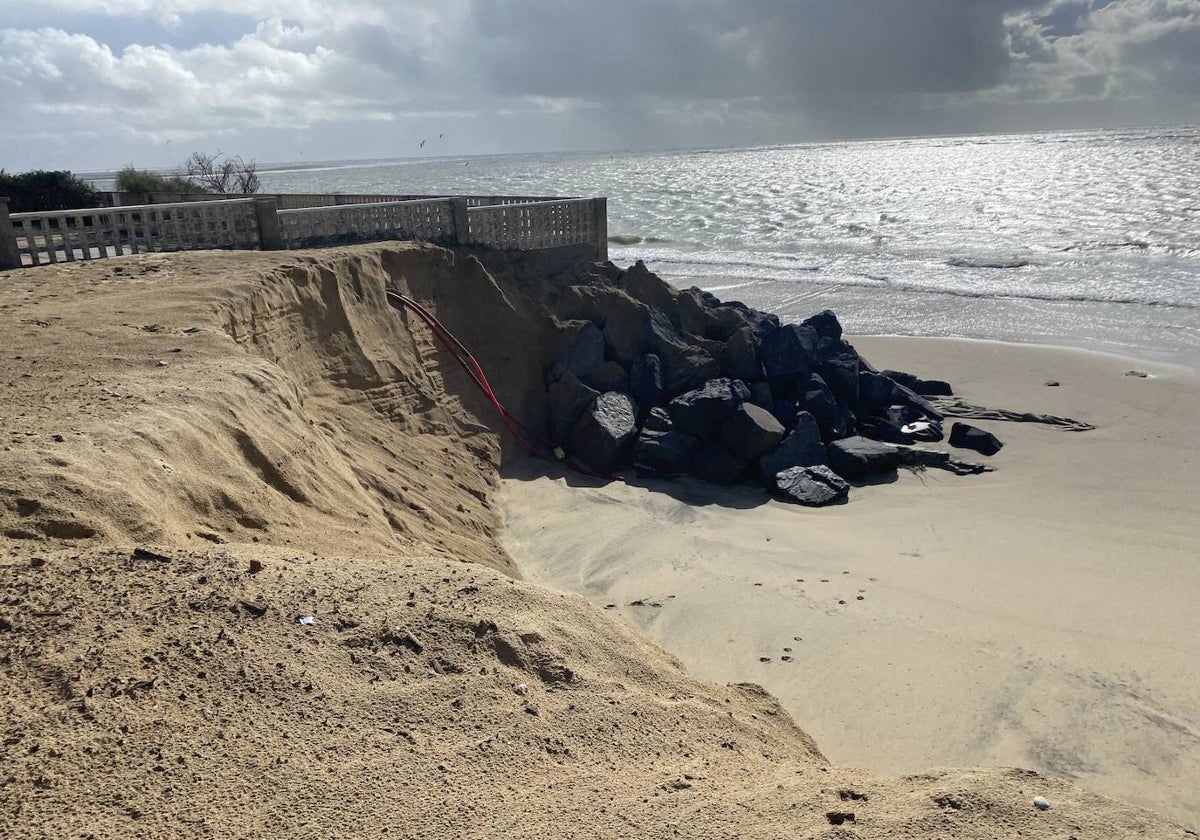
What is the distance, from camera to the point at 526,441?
1280 cm

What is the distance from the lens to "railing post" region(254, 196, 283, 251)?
12719mm

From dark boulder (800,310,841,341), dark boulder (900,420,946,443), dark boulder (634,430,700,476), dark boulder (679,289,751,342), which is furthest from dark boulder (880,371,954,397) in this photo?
dark boulder (634,430,700,476)

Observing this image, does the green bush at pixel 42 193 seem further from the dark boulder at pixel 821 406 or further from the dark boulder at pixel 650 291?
the dark boulder at pixel 821 406

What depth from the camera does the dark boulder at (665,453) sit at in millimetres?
12109

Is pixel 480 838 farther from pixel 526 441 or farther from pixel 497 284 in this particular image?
pixel 497 284

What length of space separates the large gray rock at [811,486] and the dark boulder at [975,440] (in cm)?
275

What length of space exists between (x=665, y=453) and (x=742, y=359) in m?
2.65

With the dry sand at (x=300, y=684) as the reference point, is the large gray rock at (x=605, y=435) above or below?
below

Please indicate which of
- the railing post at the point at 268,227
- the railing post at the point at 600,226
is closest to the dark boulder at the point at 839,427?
the railing post at the point at 600,226

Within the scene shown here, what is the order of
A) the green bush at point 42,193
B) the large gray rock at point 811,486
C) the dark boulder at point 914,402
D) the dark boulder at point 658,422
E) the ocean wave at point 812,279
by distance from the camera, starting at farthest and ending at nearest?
the ocean wave at point 812,279 < the green bush at point 42,193 < the dark boulder at point 914,402 < the dark boulder at point 658,422 < the large gray rock at point 811,486

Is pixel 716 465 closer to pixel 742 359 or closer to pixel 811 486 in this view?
pixel 811 486

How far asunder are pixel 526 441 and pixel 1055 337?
14.2 meters

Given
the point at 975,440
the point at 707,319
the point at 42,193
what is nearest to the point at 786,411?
the point at 707,319

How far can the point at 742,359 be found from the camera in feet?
45.3
